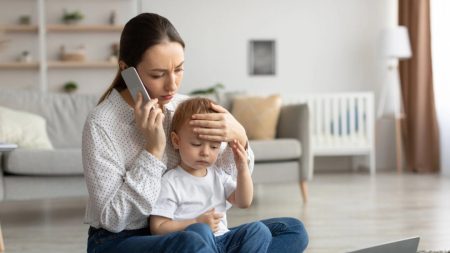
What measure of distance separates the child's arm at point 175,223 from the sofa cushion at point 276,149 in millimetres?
2682

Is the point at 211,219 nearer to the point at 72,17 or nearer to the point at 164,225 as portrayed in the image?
the point at 164,225

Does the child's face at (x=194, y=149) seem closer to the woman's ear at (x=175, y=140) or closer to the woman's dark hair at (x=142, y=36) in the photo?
the woman's ear at (x=175, y=140)

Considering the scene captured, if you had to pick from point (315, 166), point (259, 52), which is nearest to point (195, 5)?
point (259, 52)

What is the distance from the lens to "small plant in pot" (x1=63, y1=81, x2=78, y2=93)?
645 cm

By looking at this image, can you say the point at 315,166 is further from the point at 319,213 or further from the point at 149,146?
the point at 149,146

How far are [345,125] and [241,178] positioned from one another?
4824 mm

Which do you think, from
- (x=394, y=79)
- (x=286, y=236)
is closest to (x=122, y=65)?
(x=286, y=236)

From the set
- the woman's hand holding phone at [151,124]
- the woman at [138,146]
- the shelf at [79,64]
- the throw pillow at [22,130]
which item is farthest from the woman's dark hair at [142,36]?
the shelf at [79,64]

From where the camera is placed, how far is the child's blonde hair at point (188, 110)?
177 centimetres

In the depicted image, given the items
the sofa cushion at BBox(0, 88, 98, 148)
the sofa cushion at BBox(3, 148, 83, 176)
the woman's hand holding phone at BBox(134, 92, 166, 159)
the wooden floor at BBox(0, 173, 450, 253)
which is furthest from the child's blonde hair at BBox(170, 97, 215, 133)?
the sofa cushion at BBox(0, 88, 98, 148)

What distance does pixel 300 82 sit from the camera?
6.88m

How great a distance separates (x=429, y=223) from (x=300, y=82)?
3.20 m

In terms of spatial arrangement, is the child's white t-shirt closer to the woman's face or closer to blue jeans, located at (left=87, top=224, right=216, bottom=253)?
blue jeans, located at (left=87, top=224, right=216, bottom=253)

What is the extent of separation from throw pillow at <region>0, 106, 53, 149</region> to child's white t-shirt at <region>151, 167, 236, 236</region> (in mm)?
2629
